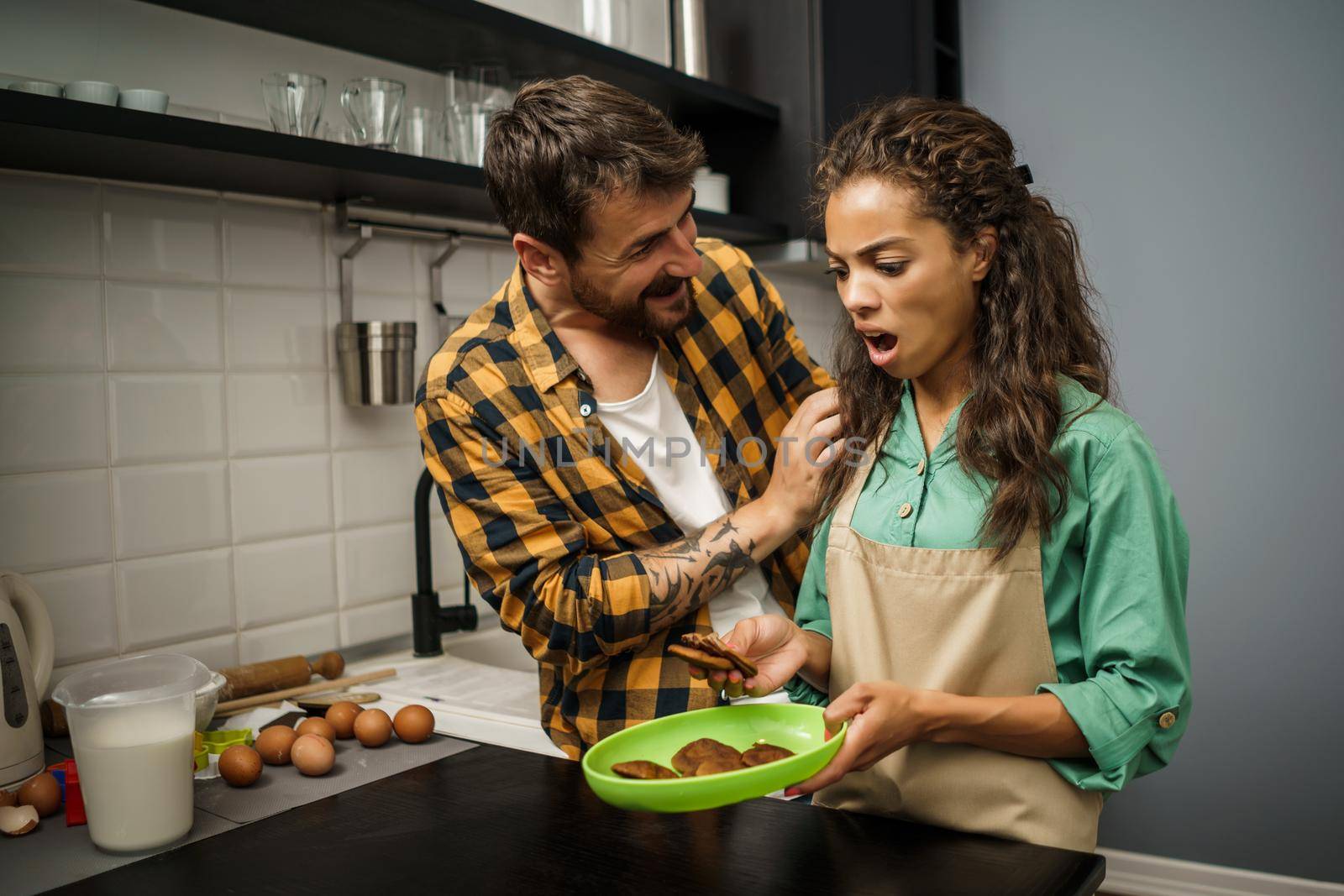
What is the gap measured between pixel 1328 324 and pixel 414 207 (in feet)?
8.06

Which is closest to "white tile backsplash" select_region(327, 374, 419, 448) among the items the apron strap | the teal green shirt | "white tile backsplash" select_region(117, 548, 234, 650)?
"white tile backsplash" select_region(117, 548, 234, 650)

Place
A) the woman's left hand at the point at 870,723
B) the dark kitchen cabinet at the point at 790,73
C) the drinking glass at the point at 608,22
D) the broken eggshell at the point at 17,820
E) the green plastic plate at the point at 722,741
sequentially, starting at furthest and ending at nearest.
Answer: the dark kitchen cabinet at the point at 790,73, the drinking glass at the point at 608,22, the broken eggshell at the point at 17,820, the woman's left hand at the point at 870,723, the green plastic plate at the point at 722,741

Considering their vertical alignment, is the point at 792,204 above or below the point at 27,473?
above

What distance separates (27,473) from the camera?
61.9 inches

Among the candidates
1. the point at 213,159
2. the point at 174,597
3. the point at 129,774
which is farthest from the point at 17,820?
the point at 213,159

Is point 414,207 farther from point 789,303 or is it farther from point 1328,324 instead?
point 1328,324

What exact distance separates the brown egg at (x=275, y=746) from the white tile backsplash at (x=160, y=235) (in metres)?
0.73

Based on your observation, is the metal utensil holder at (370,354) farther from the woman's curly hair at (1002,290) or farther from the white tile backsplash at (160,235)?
the woman's curly hair at (1002,290)

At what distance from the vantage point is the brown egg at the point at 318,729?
4.97 feet

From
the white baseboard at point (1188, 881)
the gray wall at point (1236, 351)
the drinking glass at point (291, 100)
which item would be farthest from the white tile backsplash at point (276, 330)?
the white baseboard at point (1188, 881)

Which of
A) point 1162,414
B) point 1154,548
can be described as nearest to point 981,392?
point 1154,548

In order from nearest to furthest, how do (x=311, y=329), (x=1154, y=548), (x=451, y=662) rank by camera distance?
(x=1154, y=548) < (x=311, y=329) < (x=451, y=662)

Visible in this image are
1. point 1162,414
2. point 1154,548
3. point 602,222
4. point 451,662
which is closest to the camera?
point 1154,548

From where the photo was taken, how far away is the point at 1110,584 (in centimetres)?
106
